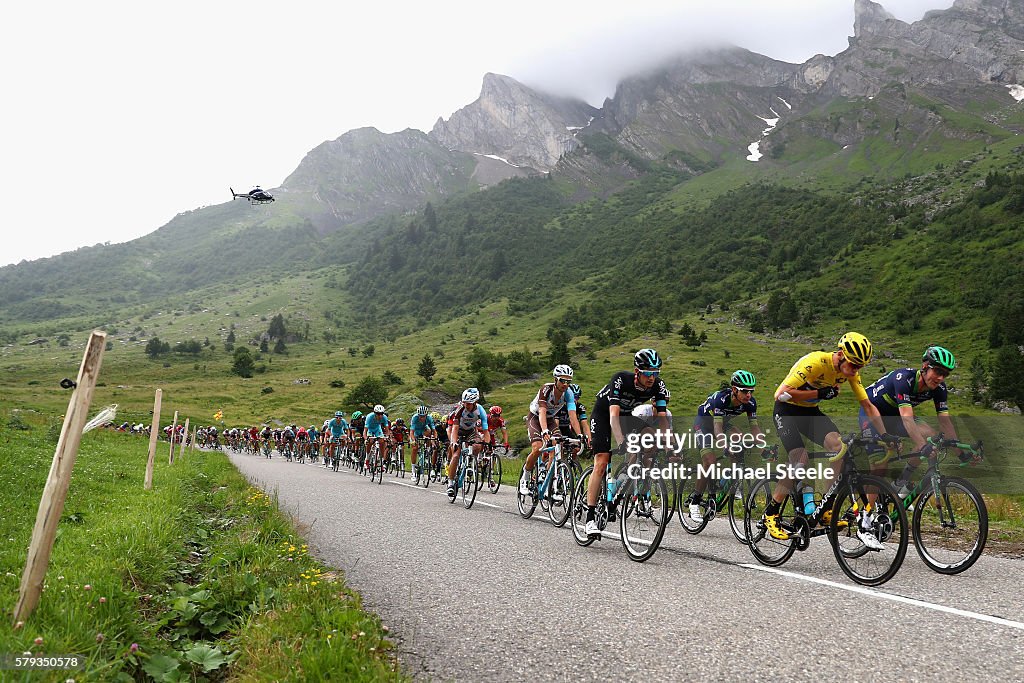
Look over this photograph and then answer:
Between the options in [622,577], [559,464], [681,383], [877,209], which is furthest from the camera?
[877,209]

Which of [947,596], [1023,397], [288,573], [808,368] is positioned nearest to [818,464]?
[808,368]

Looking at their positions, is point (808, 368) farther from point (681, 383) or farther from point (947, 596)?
point (681, 383)

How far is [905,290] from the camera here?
124188 millimetres

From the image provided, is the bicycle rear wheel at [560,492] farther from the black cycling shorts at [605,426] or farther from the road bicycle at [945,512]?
the road bicycle at [945,512]

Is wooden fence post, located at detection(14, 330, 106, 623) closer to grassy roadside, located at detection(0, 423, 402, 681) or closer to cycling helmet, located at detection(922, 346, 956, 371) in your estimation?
grassy roadside, located at detection(0, 423, 402, 681)

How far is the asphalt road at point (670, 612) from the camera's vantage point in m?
3.88

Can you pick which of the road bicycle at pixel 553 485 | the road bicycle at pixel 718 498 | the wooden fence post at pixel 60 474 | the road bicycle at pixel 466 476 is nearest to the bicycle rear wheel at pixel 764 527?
the road bicycle at pixel 718 498

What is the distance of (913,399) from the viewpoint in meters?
8.12

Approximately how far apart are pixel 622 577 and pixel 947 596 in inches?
Answer: 113

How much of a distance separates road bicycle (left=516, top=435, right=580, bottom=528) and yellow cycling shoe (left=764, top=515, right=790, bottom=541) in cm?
295

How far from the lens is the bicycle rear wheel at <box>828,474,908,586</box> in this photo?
19.9ft

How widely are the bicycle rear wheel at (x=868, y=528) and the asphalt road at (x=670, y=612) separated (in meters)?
0.20

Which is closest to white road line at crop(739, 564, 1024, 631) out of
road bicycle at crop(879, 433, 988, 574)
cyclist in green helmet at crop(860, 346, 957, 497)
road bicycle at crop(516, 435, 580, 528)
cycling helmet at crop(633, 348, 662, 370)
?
road bicycle at crop(879, 433, 988, 574)

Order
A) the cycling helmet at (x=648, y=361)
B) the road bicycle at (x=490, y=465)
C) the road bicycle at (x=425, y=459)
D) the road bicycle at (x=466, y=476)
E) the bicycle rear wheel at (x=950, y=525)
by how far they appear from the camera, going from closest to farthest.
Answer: the bicycle rear wheel at (x=950, y=525) → the cycling helmet at (x=648, y=361) → the road bicycle at (x=466, y=476) → the road bicycle at (x=490, y=465) → the road bicycle at (x=425, y=459)
